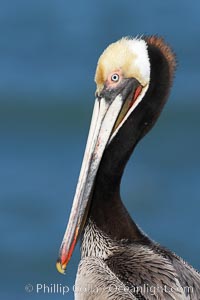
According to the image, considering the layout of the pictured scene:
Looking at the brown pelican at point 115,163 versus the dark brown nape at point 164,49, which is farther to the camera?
the dark brown nape at point 164,49

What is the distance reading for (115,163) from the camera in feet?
28.3

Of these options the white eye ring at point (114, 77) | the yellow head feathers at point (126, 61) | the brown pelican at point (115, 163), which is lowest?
the brown pelican at point (115, 163)

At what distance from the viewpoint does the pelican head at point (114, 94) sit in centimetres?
848

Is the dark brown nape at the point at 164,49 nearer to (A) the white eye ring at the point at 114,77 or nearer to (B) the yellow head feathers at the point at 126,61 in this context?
(B) the yellow head feathers at the point at 126,61

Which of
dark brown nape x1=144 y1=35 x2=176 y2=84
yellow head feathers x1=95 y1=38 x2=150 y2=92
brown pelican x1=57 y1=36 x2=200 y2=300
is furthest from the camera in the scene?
dark brown nape x1=144 y1=35 x2=176 y2=84

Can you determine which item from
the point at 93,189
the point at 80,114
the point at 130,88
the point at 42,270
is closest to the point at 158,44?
the point at 130,88

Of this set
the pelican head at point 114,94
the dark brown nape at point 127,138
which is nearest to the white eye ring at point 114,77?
the pelican head at point 114,94

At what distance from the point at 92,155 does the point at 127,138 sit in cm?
24

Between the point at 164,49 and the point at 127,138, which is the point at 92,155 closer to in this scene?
the point at 127,138

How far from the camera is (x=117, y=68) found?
8477 millimetres

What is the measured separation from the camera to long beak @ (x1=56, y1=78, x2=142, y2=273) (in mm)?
8500

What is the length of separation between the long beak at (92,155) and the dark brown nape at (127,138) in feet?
0.26

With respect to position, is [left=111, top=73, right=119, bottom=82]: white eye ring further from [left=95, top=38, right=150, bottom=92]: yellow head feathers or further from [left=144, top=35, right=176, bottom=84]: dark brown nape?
[left=144, top=35, right=176, bottom=84]: dark brown nape

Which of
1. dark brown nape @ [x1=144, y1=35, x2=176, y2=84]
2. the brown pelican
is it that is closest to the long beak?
the brown pelican
